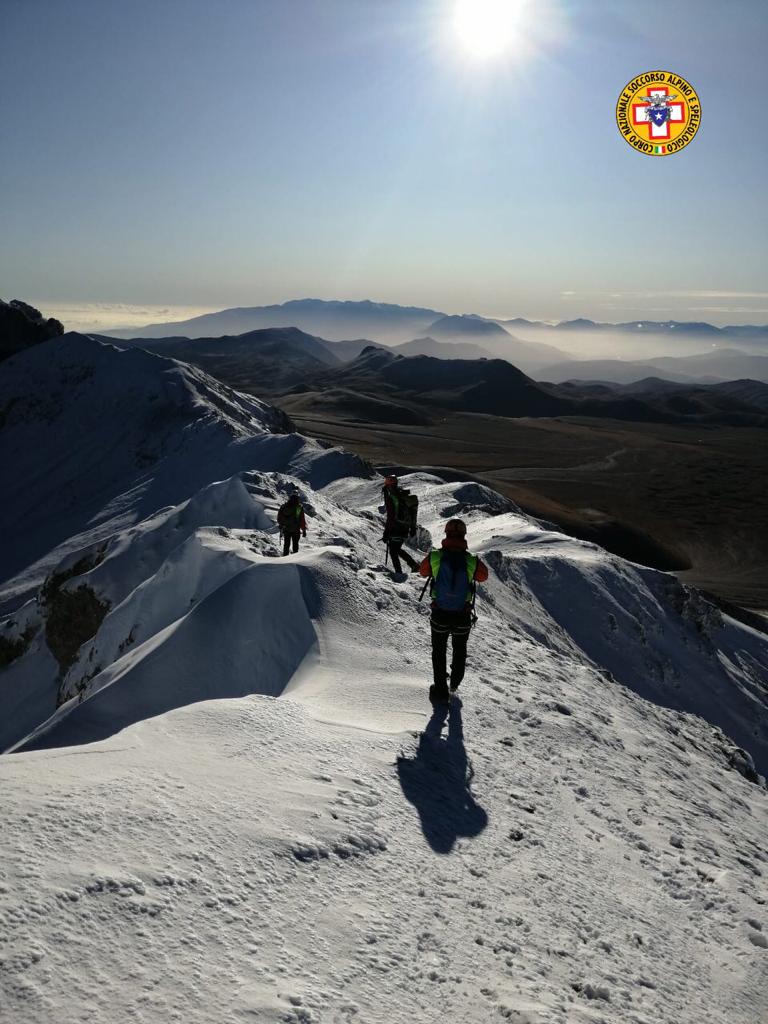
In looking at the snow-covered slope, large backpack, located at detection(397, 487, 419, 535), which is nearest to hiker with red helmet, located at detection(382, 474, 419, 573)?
large backpack, located at detection(397, 487, 419, 535)

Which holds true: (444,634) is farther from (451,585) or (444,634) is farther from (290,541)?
(290,541)

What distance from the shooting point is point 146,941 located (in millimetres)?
3812

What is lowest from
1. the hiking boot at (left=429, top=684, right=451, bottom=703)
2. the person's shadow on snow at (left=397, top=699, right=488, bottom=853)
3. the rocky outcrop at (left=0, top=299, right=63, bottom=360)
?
the person's shadow on snow at (left=397, top=699, right=488, bottom=853)

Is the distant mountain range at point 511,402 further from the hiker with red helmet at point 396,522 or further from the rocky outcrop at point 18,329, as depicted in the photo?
the hiker with red helmet at point 396,522

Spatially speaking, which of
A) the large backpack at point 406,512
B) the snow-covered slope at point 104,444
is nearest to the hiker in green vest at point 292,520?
the large backpack at point 406,512

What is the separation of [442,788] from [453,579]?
8.74 ft

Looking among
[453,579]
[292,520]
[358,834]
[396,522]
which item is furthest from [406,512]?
[358,834]

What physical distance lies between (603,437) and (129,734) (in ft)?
421

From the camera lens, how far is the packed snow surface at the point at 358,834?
3885 millimetres

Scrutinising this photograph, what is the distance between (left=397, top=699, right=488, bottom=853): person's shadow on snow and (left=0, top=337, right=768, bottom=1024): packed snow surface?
38mm

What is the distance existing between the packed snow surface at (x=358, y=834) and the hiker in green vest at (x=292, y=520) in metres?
1.96

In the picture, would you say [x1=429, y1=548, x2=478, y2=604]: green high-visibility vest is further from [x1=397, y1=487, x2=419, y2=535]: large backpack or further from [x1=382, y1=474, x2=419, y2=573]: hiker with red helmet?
[x1=397, y1=487, x2=419, y2=535]: large backpack

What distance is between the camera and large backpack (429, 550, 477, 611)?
28.1 ft

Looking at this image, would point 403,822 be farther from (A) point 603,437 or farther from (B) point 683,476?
(A) point 603,437
